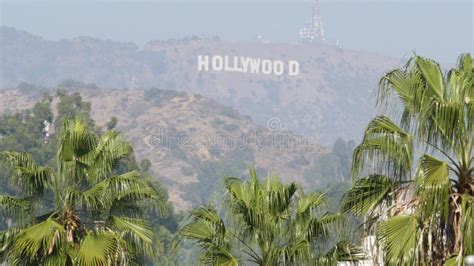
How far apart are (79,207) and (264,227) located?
351 cm

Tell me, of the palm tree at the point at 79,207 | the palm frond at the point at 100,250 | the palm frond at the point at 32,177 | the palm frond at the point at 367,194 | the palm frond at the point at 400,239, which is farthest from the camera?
the palm frond at the point at 32,177

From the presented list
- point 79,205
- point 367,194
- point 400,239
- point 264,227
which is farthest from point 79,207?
point 400,239

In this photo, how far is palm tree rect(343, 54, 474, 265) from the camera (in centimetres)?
2100

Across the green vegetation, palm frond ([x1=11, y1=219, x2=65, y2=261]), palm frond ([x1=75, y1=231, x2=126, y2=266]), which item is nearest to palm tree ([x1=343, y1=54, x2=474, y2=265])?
palm frond ([x1=75, y1=231, x2=126, y2=266])

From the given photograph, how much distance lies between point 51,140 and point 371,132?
113534mm

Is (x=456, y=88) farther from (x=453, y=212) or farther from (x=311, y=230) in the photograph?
(x=311, y=230)

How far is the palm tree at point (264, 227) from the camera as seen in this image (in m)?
23.9

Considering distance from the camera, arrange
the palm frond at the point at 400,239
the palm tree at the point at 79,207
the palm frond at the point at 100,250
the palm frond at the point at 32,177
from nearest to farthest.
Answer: the palm frond at the point at 400,239 < the palm frond at the point at 100,250 < the palm tree at the point at 79,207 < the palm frond at the point at 32,177

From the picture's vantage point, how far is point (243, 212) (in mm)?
24484

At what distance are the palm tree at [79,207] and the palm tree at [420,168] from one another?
4.65 m

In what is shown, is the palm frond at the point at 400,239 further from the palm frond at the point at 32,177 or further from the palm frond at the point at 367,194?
the palm frond at the point at 32,177

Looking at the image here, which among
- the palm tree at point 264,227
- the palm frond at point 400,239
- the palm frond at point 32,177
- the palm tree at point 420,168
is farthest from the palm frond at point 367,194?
the palm frond at point 32,177

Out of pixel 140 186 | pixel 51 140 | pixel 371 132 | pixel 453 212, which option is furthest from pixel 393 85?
pixel 51 140

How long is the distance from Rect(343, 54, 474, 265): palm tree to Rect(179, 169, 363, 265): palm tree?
1939 millimetres
